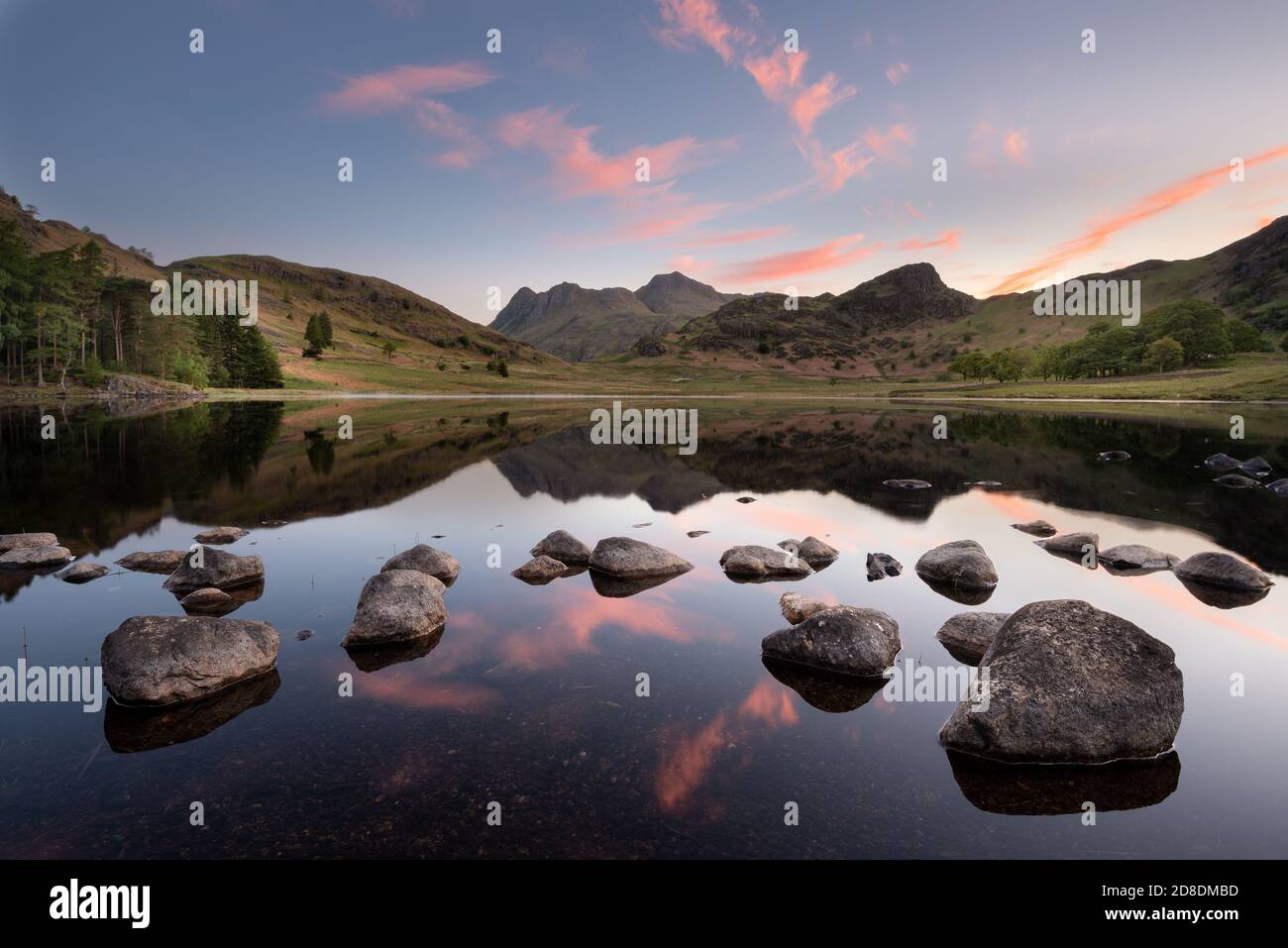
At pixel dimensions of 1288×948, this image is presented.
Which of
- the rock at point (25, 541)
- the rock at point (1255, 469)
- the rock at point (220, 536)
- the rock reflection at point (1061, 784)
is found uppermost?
the rock at point (1255, 469)

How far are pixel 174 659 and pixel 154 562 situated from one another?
10.8 metres

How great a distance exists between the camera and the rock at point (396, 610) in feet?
49.0

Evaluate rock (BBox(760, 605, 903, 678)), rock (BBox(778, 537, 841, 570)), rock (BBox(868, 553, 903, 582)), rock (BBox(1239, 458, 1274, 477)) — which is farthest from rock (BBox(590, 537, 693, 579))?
rock (BBox(1239, 458, 1274, 477))

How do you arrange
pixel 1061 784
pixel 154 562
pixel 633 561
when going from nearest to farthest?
pixel 1061 784
pixel 154 562
pixel 633 561

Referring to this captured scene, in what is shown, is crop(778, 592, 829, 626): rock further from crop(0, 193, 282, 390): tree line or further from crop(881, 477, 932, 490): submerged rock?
crop(0, 193, 282, 390): tree line

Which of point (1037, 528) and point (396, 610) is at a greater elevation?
point (1037, 528)

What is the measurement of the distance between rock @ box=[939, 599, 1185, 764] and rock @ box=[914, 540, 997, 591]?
8.41 meters

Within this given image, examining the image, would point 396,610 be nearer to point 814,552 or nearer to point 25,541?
point 814,552

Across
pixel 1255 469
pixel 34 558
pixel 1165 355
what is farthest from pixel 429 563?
pixel 1165 355

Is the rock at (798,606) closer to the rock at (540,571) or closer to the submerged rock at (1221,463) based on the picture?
the rock at (540,571)

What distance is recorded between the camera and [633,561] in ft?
68.4

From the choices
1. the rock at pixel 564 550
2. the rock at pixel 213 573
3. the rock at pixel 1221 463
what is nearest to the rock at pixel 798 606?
the rock at pixel 564 550

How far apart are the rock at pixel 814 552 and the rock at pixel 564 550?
7.77 metres
